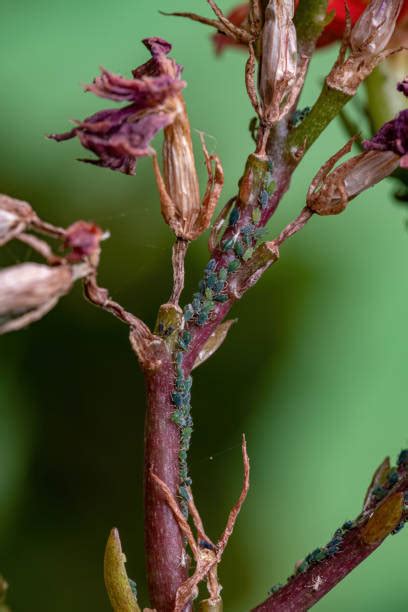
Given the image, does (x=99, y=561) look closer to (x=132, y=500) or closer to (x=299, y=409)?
(x=132, y=500)

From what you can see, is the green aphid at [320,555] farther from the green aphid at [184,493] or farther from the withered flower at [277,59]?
the withered flower at [277,59]

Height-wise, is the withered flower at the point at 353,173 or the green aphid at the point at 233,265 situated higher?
the withered flower at the point at 353,173

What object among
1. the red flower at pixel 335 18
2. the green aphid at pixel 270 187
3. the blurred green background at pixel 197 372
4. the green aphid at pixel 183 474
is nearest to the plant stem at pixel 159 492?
the green aphid at pixel 183 474

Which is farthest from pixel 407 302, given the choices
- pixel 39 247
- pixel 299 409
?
pixel 39 247

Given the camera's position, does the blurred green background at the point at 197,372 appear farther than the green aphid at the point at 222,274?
Yes

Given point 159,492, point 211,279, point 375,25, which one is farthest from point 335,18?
point 159,492

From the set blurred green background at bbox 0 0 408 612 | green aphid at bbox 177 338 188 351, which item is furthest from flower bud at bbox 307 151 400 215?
blurred green background at bbox 0 0 408 612

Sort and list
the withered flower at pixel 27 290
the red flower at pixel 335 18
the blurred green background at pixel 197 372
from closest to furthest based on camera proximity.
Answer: the withered flower at pixel 27 290, the red flower at pixel 335 18, the blurred green background at pixel 197 372
